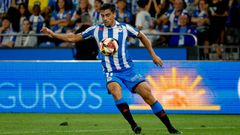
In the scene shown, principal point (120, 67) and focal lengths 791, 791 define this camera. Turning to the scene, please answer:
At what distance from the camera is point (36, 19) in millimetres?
22312

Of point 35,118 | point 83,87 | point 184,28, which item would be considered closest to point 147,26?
point 184,28

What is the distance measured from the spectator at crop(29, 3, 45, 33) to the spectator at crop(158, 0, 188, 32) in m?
3.39

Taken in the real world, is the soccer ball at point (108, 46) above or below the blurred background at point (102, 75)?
above

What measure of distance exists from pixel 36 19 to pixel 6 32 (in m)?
1.01

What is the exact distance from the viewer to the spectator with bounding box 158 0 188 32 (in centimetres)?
2106

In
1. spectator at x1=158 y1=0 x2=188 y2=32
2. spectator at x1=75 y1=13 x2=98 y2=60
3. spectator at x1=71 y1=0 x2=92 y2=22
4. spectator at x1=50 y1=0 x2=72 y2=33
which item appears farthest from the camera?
spectator at x1=50 y1=0 x2=72 y2=33

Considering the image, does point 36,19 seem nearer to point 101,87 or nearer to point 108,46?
point 101,87

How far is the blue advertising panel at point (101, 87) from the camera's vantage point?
1817 cm

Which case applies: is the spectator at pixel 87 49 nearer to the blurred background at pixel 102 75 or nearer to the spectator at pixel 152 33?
the blurred background at pixel 102 75

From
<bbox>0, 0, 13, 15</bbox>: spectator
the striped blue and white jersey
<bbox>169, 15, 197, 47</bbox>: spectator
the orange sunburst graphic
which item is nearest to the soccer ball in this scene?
the striped blue and white jersey

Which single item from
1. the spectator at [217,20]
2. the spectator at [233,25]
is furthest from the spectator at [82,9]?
the spectator at [233,25]

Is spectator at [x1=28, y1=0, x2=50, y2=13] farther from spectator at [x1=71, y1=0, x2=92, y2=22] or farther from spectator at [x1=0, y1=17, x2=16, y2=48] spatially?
spectator at [x1=71, y1=0, x2=92, y2=22]

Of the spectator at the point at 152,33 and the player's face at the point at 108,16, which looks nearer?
the player's face at the point at 108,16

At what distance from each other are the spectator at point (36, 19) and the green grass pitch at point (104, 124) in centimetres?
483
